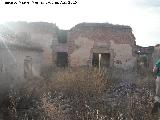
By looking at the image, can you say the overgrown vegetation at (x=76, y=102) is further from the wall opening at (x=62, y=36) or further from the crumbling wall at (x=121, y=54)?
the wall opening at (x=62, y=36)

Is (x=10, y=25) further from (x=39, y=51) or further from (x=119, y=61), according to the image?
(x=119, y=61)

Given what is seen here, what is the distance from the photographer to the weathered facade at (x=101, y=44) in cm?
2272

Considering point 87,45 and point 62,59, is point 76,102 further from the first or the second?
point 62,59

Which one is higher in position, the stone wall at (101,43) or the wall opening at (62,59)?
the stone wall at (101,43)

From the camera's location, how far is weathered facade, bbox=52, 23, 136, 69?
2272cm

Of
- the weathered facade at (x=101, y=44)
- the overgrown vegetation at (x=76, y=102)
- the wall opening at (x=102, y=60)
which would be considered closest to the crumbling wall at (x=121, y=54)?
the weathered facade at (x=101, y=44)

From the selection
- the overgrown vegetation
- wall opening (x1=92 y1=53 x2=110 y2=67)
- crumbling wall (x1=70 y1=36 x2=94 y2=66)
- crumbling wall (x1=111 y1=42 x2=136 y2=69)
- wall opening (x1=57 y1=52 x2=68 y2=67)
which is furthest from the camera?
wall opening (x1=57 y1=52 x2=68 y2=67)

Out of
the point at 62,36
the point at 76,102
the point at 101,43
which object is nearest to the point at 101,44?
the point at 101,43

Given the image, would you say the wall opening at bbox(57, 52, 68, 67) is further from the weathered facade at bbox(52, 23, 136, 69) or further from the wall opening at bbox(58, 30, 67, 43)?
the weathered facade at bbox(52, 23, 136, 69)

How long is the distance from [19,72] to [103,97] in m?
7.57

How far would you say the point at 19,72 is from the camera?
57.5 ft

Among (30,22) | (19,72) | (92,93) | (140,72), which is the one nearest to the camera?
(92,93)

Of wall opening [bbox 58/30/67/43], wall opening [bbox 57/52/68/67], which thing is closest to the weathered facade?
wall opening [bbox 58/30/67/43]

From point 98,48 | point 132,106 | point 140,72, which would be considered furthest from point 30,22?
point 132,106
